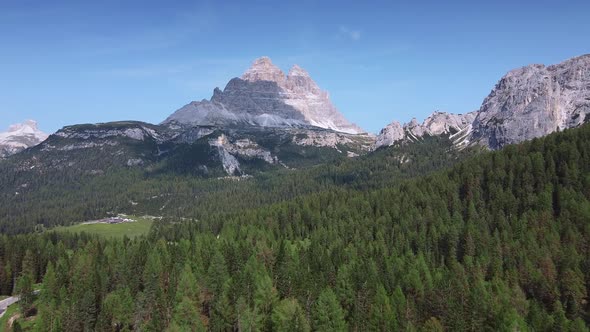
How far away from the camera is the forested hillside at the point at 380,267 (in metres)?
89.8

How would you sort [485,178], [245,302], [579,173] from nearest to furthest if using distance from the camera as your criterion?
[245,302] < [579,173] < [485,178]

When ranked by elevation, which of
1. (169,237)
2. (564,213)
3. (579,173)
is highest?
(579,173)

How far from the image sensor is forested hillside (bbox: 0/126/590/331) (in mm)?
89750

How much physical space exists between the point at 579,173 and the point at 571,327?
90.8 m

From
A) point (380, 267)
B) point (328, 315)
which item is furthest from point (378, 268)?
point (328, 315)

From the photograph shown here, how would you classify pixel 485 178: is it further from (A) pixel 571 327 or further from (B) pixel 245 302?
(B) pixel 245 302

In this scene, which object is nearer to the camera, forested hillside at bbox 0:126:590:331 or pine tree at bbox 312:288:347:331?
pine tree at bbox 312:288:347:331

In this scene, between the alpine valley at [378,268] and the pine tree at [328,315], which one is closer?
the pine tree at [328,315]

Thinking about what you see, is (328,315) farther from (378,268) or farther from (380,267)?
(380,267)

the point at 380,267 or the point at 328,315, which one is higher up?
the point at 380,267

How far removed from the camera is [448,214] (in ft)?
519

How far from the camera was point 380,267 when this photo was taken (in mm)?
114938

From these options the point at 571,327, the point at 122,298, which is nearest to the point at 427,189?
the point at 571,327

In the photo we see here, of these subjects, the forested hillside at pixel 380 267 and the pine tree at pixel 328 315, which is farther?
the forested hillside at pixel 380 267
